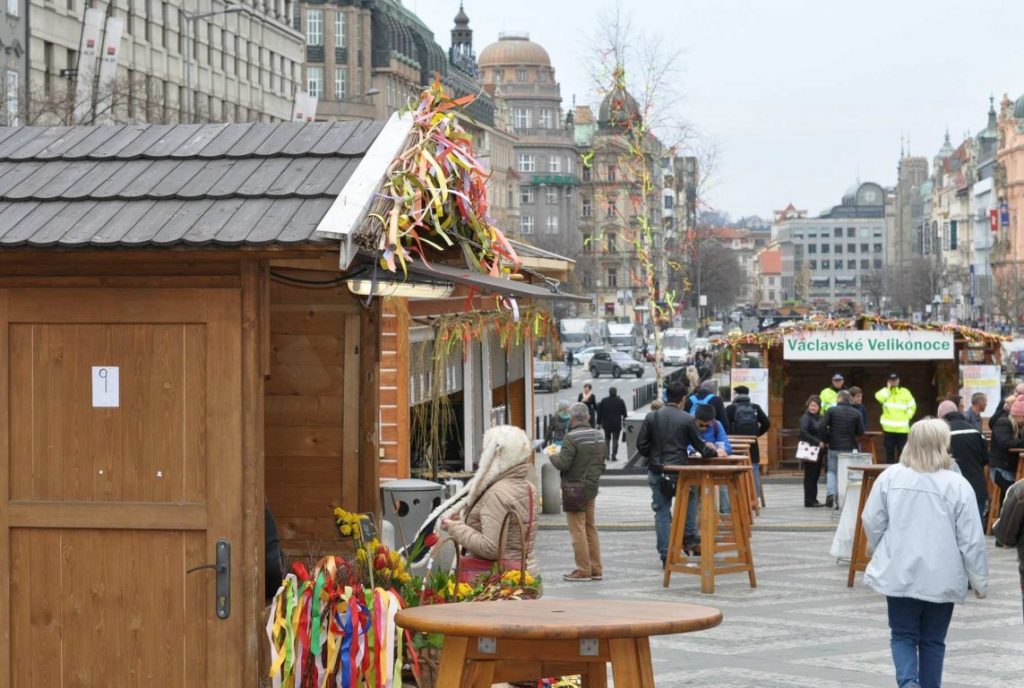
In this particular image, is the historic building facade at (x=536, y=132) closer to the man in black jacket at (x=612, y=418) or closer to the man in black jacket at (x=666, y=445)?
the man in black jacket at (x=612, y=418)

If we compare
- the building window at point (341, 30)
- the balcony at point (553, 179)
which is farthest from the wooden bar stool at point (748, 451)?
the balcony at point (553, 179)

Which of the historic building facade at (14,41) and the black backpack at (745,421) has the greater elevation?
the historic building facade at (14,41)

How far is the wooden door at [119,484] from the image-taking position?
8180 millimetres

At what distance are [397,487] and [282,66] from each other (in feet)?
255

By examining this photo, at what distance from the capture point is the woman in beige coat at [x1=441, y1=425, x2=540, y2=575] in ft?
34.0

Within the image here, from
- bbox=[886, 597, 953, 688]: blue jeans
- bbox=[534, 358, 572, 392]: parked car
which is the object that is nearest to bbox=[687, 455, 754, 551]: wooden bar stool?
bbox=[886, 597, 953, 688]: blue jeans

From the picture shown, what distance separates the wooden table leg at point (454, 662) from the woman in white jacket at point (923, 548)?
379 cm

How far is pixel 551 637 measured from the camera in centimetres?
664

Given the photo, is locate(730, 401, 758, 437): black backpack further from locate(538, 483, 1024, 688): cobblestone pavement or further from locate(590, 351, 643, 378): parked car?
locate(590, 351, 643, 378): parked car

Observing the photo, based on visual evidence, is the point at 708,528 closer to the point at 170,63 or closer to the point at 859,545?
the point at 859,545

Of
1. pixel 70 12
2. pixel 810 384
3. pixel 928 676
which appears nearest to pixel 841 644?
pixel 928 676

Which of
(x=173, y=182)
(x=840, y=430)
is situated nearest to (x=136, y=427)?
(x=173, y=182)

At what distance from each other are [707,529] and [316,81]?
9451cm

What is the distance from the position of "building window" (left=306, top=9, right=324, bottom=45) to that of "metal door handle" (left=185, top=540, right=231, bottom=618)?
335ft
